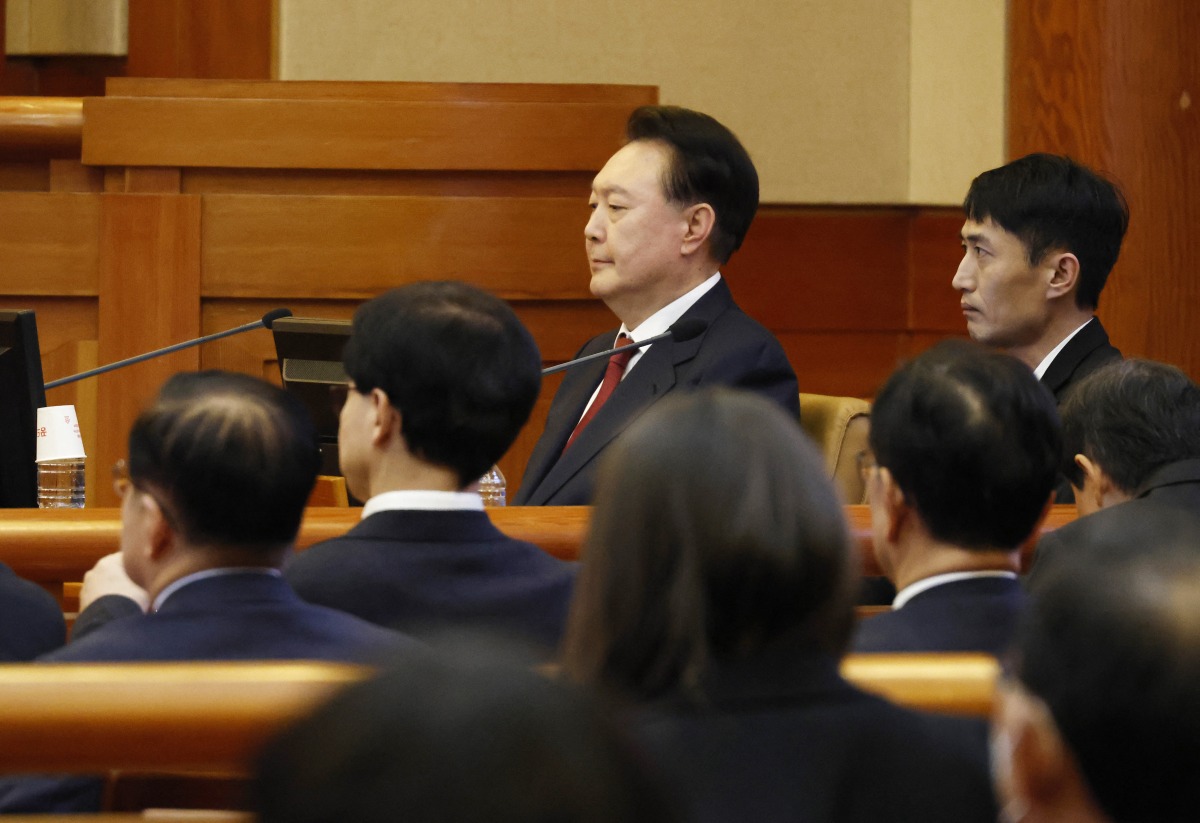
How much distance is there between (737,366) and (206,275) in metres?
1.46

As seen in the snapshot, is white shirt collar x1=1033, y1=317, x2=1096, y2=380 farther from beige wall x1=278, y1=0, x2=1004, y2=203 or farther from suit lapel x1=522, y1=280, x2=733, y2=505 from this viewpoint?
beige wall x1=278, y1=0, x2=1004, y2=203

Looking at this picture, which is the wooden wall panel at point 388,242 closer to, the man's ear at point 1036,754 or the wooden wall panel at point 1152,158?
the wooden wall panel at point 1152,158

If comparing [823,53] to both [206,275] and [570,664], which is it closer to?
[206,275]

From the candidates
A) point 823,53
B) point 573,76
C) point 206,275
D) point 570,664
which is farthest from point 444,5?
point 570,664

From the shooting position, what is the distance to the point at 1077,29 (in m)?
4.32

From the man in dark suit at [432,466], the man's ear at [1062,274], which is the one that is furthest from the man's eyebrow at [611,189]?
the man in dark suit at [432,466]

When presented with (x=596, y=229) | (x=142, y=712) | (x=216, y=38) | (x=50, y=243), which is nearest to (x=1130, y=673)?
(x=142, y=712)

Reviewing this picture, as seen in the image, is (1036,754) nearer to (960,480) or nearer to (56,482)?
(960,480)

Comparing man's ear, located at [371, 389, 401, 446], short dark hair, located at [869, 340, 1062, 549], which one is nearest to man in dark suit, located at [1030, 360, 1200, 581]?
short dark hair, located at [869, 340, 1062, 549]

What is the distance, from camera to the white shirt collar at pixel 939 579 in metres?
1.62

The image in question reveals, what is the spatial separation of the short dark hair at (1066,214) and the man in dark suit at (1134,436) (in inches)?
35.5

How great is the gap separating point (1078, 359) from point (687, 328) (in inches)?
29.4

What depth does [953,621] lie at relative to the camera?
1566 mm

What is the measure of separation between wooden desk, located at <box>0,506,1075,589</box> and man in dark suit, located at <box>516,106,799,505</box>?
2.91ft
